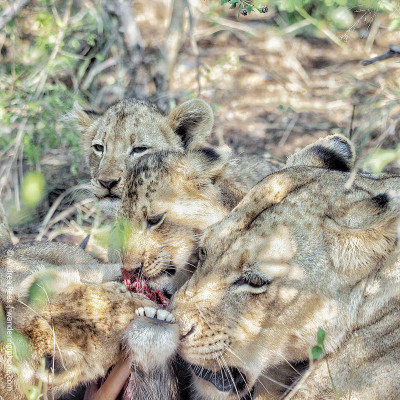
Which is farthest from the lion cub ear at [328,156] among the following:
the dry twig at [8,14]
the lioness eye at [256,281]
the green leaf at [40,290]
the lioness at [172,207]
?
the dry twig at [8,14]

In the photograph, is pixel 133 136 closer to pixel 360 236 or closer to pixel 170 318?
pixel 170 318

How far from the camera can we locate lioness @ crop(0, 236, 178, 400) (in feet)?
7.85

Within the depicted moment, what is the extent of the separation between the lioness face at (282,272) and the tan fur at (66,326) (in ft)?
0.89

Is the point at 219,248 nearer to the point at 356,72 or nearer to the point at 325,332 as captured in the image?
the point at 325,332

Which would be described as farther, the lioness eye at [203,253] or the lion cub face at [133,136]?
the lion cub face at [133,136]

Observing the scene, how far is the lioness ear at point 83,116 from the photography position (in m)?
4.46

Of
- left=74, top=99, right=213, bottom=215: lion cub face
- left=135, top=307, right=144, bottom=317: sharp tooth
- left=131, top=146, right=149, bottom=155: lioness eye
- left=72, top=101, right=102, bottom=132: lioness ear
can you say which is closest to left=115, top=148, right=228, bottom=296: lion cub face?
left=135, top=307, right=144, bottom=317: sharp tooth

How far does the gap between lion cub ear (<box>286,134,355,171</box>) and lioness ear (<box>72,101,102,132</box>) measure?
6.27 feet

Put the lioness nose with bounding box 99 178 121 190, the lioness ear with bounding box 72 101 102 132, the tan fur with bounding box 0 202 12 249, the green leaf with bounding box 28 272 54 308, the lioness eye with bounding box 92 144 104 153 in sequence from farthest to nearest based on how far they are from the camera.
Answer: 1. the lioness ear with bounding box 72 101 102 132
2. the lioness eye with bounding box 92 144 104 153
3. the tan fur with bounding box 0 202 12 249
4. the lioness nose with bounding box 99 178 121 190
5. the green leaf with bounding box 28 272 54 308

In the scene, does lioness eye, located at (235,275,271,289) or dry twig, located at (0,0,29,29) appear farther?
dry twig, located at (0,0,29,29)

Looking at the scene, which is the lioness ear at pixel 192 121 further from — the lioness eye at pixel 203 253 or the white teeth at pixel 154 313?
the white teeth at pixel 154 313

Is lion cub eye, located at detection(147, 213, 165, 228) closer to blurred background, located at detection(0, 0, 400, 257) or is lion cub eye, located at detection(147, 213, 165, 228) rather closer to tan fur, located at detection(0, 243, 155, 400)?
tan fur, located at detection(0, 243, 155, 400)

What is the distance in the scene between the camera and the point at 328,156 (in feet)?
9.89

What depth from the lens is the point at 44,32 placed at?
5051 mm
